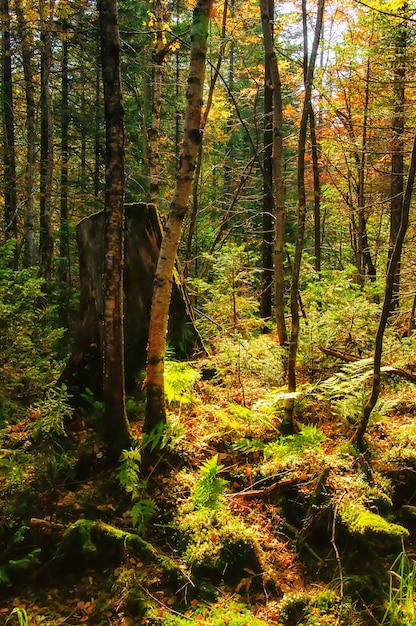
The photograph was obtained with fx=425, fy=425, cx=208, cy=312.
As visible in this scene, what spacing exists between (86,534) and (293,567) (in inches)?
74.6

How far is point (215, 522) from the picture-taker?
13.3 feet

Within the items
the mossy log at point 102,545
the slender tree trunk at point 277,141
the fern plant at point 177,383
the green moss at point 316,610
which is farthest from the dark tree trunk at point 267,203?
the green moss at point 316,610

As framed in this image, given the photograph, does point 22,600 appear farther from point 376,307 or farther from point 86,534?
point 376,307

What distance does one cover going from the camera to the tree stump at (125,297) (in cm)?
567

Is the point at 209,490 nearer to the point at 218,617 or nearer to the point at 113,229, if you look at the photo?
the point at 218,617

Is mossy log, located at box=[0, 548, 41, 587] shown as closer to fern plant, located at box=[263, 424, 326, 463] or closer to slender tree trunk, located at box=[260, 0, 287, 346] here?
fern plant, located at box=[263, 424, 326, 463]

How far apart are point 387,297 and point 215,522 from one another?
9.16 feet

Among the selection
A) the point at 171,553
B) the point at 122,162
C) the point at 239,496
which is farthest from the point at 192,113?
the point at 171,553

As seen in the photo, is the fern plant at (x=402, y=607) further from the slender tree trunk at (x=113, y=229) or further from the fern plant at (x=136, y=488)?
the slender tree trunk at (x=113, y=229)

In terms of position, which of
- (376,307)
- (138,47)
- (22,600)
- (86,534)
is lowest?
(22,600)

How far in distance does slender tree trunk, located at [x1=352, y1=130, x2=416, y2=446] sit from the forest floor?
36cm

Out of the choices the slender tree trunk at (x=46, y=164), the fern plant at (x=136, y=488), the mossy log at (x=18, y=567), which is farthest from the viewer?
the slender tree trunk at (x=46, y=164)

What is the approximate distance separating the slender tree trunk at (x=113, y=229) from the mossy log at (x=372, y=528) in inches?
95.1

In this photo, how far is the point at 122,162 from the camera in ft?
14.7
